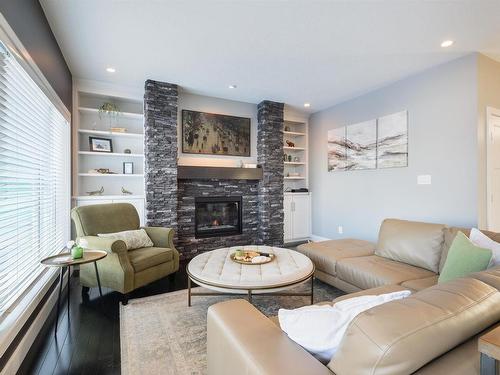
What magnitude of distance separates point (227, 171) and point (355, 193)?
7.23 ft

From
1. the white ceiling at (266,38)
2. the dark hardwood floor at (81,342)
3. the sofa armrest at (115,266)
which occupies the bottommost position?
the dark hardwood floor at (81,342)

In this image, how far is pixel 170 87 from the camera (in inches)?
152

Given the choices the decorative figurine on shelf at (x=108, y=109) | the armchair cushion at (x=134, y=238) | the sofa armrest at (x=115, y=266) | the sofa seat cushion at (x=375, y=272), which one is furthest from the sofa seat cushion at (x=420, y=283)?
the decorative figurine on shelf at (x=108, y=109)

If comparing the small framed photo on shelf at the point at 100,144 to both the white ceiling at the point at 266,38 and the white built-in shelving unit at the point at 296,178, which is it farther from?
the white built-in shelving unit at the point at 296,178

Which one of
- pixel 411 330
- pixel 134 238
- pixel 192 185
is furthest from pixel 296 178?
pixel 411 330

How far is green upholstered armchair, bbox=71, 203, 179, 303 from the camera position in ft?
8.18

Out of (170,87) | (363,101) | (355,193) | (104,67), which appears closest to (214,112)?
(170,87)

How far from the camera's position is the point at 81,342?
196cm

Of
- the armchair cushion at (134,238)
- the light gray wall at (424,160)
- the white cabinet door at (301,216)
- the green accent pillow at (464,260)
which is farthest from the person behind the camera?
the white cabinet door at (301,216)

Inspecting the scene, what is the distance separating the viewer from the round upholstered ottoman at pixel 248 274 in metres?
2.01

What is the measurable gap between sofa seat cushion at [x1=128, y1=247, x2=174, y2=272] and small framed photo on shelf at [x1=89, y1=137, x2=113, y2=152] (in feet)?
5.80

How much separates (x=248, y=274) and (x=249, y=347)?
1.28 meters

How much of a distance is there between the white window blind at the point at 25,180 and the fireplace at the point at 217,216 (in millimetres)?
1957

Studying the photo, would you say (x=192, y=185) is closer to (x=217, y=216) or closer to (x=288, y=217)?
(x=217, y=216)
